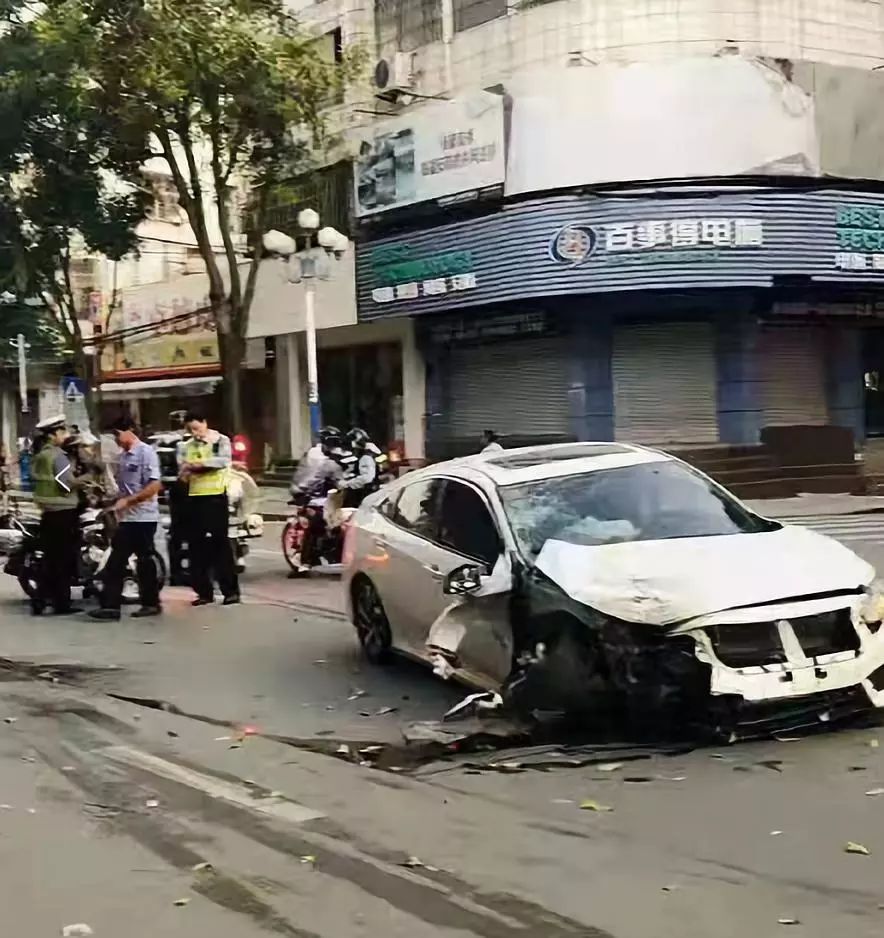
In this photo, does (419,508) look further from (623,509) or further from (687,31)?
(687,31)

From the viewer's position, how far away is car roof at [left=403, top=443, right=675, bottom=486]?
8109 mm

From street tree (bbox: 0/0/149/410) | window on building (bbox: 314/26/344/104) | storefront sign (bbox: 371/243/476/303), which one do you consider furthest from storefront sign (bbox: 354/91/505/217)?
street tree (bbox: 0/0/149/410)

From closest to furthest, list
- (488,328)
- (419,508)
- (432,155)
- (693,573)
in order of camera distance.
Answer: (693,573) < (419,508) < (432,155) < (488,328)

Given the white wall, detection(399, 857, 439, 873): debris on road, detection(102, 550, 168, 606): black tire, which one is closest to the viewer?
detection(399, 857, 439, 873): debris on road

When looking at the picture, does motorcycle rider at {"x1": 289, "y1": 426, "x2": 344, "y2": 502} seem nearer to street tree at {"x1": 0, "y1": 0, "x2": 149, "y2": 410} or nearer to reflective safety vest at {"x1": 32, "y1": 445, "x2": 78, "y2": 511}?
reflective safety vest at {"x1": 32, "y1": 445, "x2": 78, "y2": 511}

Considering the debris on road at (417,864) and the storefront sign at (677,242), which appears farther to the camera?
the storefront sign at (677,242)

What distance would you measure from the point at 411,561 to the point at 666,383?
15.7 metres

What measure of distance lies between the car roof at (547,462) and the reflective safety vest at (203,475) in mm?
3704

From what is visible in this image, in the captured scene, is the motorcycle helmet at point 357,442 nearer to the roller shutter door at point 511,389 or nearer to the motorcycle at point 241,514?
the motorcycle at point 241,514

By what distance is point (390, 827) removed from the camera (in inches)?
219

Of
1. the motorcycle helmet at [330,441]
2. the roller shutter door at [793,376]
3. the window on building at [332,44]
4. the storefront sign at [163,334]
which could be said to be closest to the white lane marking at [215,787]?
the motorcycle helmet at [330,441]

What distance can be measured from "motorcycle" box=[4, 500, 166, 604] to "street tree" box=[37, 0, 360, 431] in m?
10.6

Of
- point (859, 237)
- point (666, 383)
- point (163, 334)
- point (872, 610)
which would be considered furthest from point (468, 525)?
point (163, 334)

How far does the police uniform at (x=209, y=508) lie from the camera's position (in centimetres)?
1194
